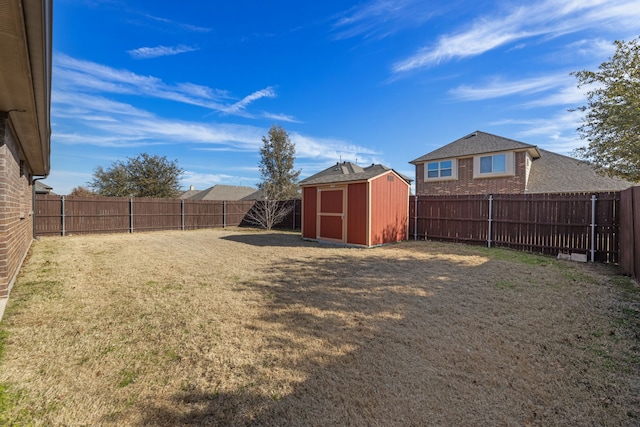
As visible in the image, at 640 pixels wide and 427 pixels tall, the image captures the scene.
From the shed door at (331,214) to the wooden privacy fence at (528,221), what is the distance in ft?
10.9

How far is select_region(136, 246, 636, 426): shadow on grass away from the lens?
6.40 ft

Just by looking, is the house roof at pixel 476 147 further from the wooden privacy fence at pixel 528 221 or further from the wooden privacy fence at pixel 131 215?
the wooden privacy fence at pixel 131 215

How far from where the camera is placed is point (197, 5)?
27.4ft

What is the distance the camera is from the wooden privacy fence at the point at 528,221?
7.18 meters

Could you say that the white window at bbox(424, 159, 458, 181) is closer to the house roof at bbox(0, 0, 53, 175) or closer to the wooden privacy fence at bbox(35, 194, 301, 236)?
the wooden privacy fence at bbox(35, 194, 301, 236)

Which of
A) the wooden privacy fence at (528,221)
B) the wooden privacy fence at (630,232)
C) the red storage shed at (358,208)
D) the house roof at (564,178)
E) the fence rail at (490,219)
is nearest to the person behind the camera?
the wooden privacy fence at (630,232)

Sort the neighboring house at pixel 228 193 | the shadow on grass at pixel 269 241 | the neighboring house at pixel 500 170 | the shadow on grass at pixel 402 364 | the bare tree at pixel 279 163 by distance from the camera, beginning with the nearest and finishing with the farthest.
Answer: the shadow on grass at pixel 402 364 → the shadow on grass at pixel 269 241 → the neighboring house at pixel 500 170 → the bare tree at pixel 279 163 → the neighboring house at pixel 228 193

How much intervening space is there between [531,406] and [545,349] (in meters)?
1.12

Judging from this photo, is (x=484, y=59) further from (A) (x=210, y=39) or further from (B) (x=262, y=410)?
(B) (x=262, y=410)

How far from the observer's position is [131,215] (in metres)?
14.4

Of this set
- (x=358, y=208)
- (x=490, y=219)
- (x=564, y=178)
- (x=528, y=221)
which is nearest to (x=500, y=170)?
(x=564, y=178)

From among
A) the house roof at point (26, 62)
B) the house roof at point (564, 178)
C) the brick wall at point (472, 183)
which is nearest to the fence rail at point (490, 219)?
the brick wall at point (472, 183)

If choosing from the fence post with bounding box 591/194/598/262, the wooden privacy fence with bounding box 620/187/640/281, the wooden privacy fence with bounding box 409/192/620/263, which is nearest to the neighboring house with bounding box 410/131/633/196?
the wooden privacy fence with bounding box 409/192/620/263

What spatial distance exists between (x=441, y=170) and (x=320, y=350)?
54.7 feet
